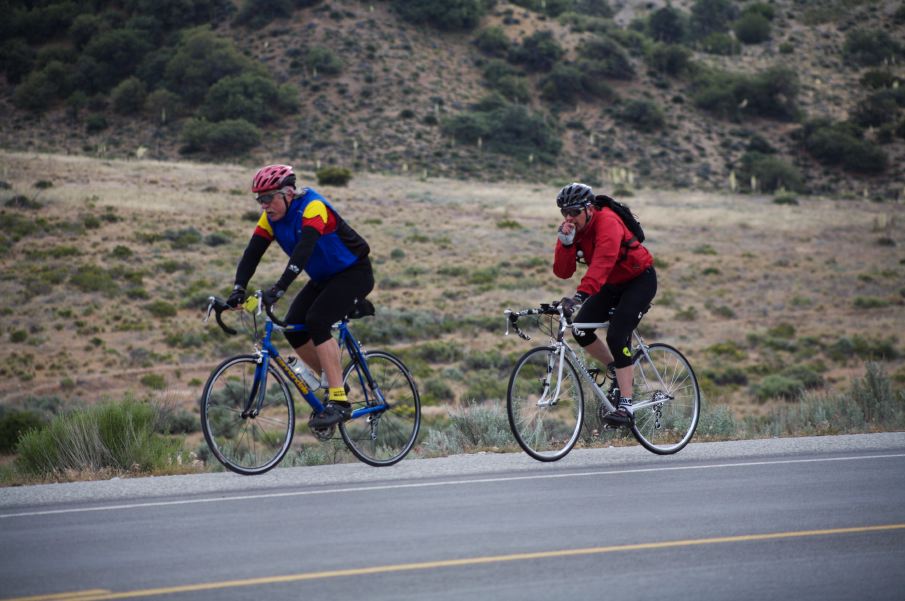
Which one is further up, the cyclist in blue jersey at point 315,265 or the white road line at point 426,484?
the cyclist in blue jersey at point 315,265

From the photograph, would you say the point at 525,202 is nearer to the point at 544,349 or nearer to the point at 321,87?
the point at 321,87

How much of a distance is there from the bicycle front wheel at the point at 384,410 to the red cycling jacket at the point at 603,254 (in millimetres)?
1693

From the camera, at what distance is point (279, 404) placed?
27.6 ft

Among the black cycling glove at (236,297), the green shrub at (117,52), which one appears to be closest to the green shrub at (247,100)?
the green shrub at (117,52)

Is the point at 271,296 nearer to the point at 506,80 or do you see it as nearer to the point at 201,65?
the point at 201,65

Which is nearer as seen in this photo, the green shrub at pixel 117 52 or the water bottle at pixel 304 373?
the water bottle at pixel 304 373

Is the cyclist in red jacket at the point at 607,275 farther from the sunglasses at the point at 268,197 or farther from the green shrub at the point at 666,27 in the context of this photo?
the green shrub at the point at 666,27

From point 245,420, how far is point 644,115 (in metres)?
78.2

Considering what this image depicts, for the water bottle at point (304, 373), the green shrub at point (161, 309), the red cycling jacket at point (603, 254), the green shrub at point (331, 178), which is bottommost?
the green shrub at point (161, 309)

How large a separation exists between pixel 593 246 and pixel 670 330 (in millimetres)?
26102

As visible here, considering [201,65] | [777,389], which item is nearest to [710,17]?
[201,65]

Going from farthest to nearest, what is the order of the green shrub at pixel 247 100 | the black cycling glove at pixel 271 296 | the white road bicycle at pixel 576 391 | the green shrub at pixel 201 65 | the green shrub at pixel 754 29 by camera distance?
1. the green shrub at pixel 754 29
2. the green shrub at pixel 201 65
3. the green shrub at pixel 247 100
4. the white road bicycle at pixel 576 391
5. the black cycling glove at pixel 271 296

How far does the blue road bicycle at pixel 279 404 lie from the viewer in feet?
26.9

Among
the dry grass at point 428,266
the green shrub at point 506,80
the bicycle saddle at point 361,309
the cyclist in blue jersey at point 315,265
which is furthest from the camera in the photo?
the green shrub at point 506,80
